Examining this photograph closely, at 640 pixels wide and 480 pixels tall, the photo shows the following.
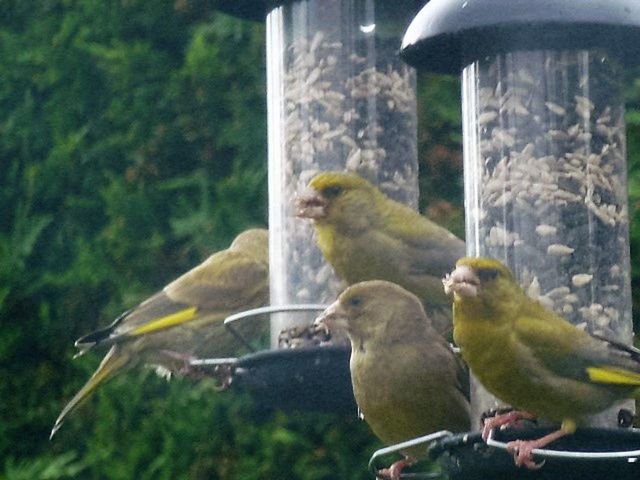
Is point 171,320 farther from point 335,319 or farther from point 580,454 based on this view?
point 580,454

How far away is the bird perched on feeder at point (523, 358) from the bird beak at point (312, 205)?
0.74 meters

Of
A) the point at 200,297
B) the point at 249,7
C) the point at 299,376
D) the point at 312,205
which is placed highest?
the point at 249,7

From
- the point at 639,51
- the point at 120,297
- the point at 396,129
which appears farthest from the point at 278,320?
the point at 120,297

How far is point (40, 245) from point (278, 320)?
7.26 ft

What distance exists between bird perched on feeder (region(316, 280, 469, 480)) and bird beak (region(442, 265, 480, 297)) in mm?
442

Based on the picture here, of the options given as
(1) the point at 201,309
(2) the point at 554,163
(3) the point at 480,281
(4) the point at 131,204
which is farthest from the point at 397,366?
(4) the point at 131,204

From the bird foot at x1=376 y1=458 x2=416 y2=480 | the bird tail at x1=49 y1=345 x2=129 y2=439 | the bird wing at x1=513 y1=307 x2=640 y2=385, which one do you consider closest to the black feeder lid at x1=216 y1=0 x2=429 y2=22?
the bird tail at x1=49 y1=345 x2=129 y2=439

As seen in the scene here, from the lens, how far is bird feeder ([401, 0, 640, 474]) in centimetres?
357

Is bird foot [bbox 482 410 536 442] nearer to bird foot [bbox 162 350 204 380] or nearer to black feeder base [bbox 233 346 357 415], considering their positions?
black feeder base [bbox 233 346 357 415]

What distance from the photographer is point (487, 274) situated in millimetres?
3320

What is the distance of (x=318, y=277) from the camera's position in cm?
A: 434

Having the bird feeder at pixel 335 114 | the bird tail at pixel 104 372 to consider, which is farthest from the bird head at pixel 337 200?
the bird tail at pixel 104 372

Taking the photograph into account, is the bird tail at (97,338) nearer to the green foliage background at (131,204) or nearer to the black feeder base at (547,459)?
the green foliage background at (131,204)

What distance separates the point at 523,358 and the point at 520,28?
0.74m
